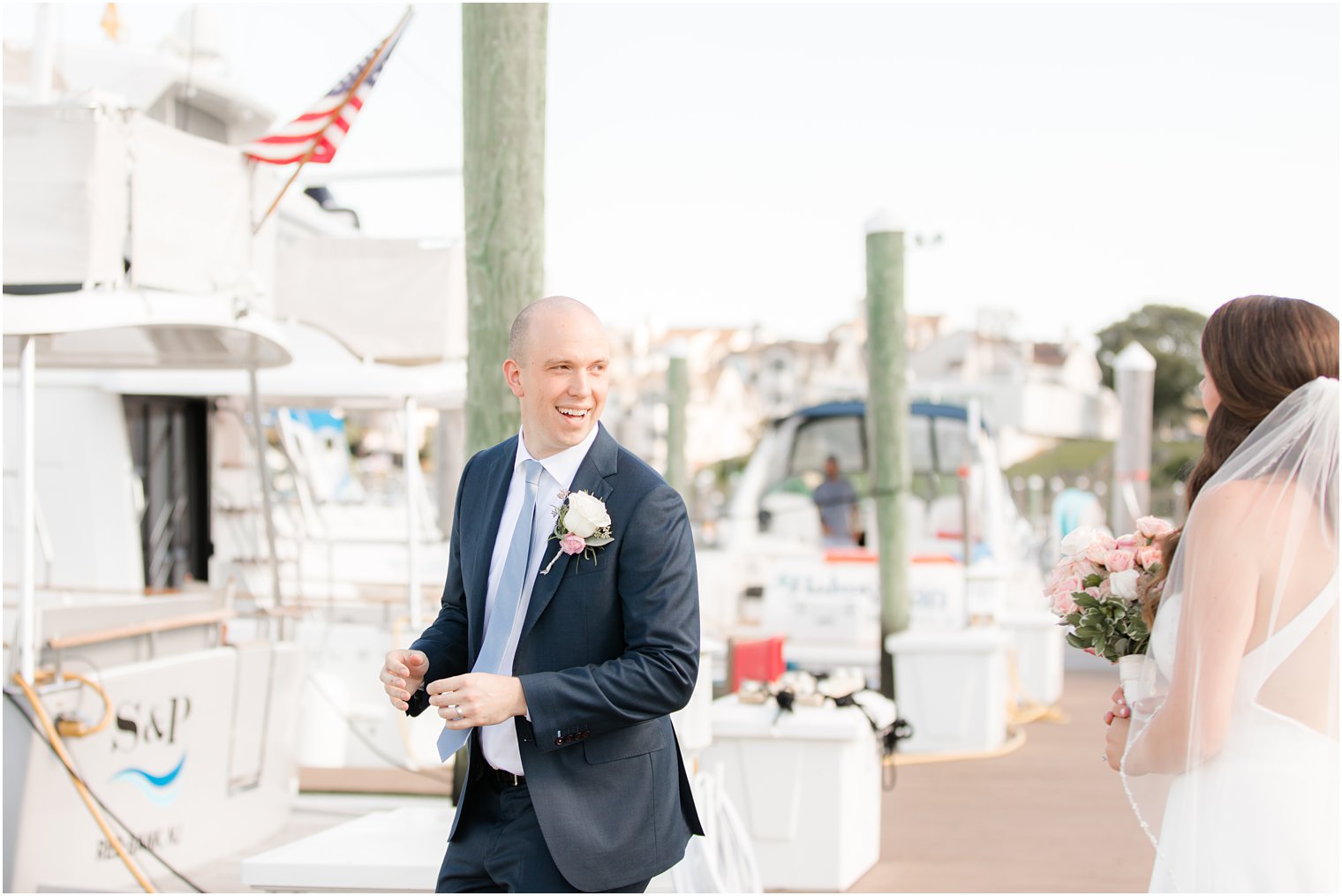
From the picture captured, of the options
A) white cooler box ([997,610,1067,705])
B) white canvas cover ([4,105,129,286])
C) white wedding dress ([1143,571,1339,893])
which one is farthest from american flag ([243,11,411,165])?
white cooler box ([997,610,1067,705])

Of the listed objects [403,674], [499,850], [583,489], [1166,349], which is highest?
[1166,349]

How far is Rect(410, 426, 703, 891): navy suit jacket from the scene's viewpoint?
2639 millimetres

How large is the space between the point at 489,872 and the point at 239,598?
9100mm

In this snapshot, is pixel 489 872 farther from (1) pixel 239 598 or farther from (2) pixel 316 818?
(1) pixel 239 598

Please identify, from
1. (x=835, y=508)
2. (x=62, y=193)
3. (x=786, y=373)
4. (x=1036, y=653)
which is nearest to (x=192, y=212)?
(x=62, y=193)

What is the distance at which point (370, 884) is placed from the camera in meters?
3.84

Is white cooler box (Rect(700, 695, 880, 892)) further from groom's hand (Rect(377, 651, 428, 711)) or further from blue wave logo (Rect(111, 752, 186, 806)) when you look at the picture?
groom's hand (Rect(377, 651, 428, 711))

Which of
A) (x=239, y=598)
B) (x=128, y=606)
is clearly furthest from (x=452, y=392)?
(x=128, y=606)

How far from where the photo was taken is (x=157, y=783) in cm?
648

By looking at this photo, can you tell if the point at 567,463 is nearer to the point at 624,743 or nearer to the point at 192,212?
the point at 624,743

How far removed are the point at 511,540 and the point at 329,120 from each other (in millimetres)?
4606

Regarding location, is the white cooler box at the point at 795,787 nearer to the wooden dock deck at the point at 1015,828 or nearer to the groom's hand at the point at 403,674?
the wooden dock deck at the point at 1015,828

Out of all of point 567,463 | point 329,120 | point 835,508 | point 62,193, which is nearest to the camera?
point 567,463

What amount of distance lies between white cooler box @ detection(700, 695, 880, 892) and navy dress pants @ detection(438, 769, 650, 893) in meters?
3.67
